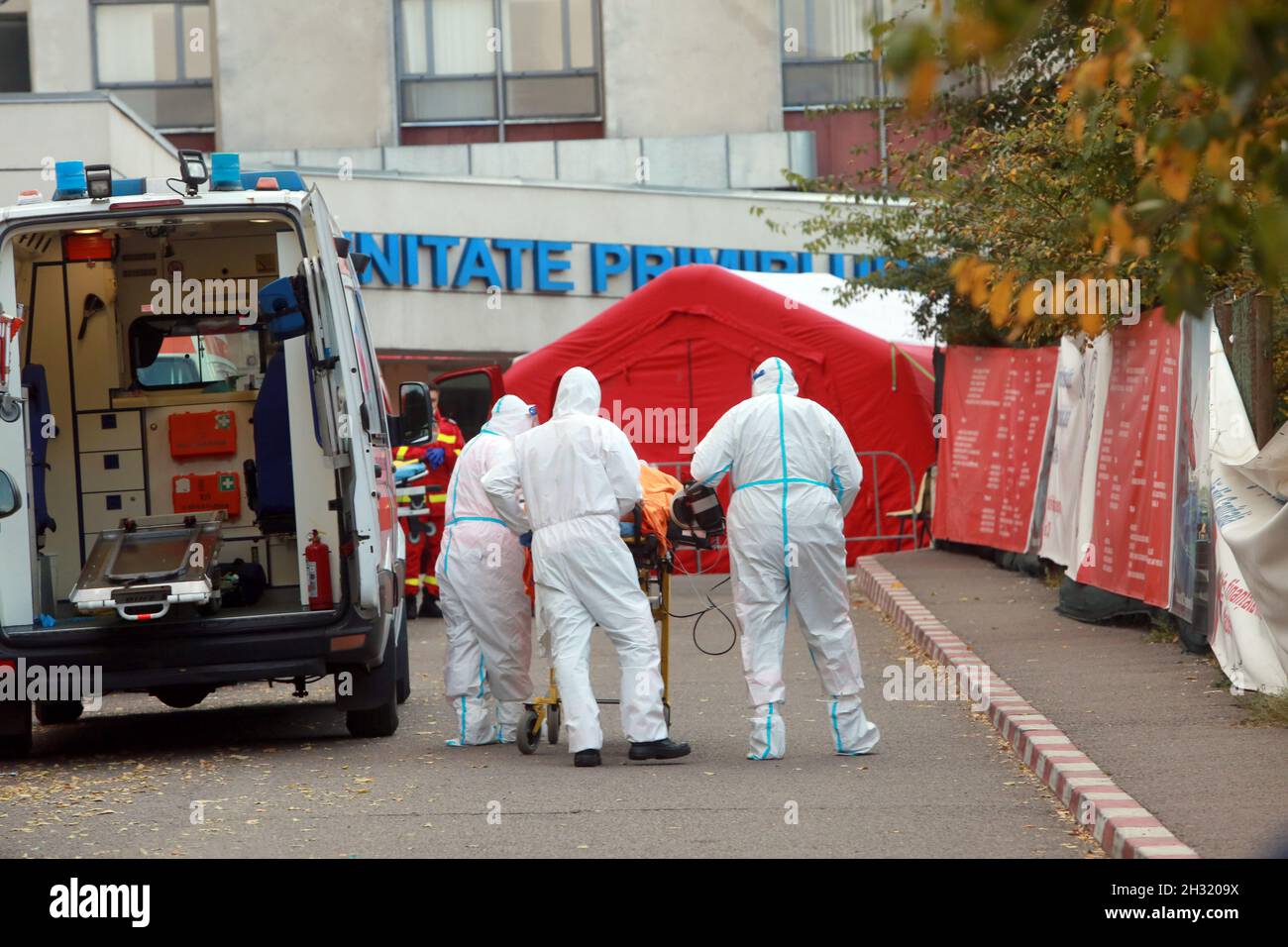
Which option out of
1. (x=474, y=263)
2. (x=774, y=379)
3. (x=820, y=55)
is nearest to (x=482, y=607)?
(x=774, y=379)

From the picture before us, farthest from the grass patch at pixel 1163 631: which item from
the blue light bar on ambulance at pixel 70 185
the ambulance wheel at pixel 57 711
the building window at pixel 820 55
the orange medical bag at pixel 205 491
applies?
the building window at pixel 820 55

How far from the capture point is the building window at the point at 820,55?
33656 millimetres

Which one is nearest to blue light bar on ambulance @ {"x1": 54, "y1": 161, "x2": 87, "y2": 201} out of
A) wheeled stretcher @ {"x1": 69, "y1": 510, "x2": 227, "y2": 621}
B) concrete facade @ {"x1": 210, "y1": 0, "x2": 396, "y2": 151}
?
wheeled stretcher @ {"x1": 69, "y1": 510, "x2": 227, "y2": 621}

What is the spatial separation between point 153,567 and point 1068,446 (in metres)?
7.69

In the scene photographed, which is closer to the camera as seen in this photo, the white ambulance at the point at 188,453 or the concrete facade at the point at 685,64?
the white ambulance at the point at 188,453

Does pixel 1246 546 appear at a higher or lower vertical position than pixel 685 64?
lower

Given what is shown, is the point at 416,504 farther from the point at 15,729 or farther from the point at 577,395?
the point at 577,395

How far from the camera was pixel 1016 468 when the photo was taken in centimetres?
1739

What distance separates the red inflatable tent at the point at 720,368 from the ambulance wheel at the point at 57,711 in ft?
33.3

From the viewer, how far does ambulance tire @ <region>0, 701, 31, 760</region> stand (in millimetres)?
9312

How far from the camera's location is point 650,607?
366 inches

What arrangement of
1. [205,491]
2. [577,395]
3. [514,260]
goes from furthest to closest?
[514,260], [205,491], [577,395]

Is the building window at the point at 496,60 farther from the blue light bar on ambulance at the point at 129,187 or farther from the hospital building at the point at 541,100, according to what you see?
the blue light bar on ambulance at the point at 129,187
